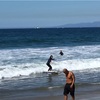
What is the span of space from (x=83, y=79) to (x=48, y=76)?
127 inches

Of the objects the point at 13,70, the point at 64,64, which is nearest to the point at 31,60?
the point at 64,64

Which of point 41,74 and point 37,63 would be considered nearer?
point 41,74

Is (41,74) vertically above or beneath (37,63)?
beneath

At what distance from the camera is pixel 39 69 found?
1273 inches

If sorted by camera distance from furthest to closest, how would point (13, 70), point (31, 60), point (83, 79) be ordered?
1. point (31, 60)
2. point (13, 70)
3. point (83, 79)

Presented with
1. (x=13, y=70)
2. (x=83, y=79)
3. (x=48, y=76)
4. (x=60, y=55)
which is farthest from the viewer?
(x=60, y=55)

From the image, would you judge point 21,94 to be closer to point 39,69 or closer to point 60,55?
point 39,69

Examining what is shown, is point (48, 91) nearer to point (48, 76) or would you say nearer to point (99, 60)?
point (48, 76)

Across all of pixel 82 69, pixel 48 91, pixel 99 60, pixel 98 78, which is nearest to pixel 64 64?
pixel 82 69

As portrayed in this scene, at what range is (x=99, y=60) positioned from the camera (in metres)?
38.0

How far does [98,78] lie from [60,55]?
13.5 meters

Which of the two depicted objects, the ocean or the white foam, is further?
the white foam

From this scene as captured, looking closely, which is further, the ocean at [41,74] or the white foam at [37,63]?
the white foam at [37,63]

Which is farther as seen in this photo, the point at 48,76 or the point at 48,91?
the point at 48,76
